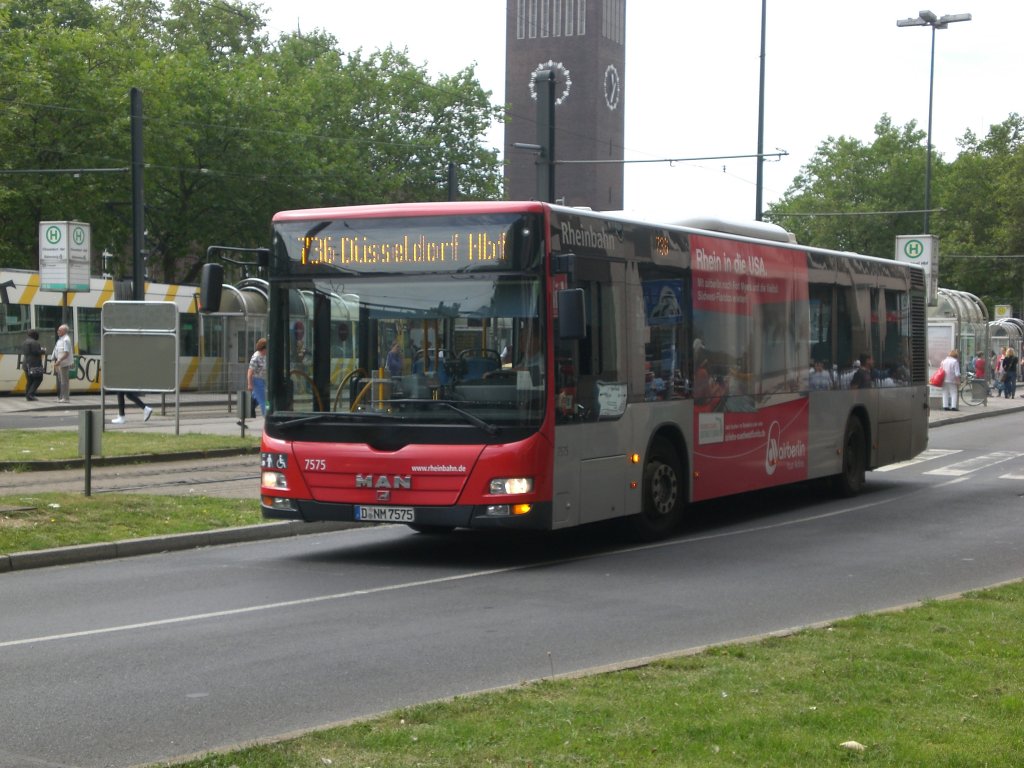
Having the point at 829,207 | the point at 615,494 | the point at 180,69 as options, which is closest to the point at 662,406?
the point at 615,494

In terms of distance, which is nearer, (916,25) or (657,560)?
(657,560)

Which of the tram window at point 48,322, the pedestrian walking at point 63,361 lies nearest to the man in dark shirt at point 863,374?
the pedestrian walking at point 63,361

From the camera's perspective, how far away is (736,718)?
5973 mm

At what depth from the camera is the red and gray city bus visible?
37.6 feet

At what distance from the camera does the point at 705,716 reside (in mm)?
6047

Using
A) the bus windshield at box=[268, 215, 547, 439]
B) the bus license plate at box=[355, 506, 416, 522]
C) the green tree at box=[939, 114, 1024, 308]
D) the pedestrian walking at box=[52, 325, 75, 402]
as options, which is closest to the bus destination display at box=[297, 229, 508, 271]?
the bus windshield at box=[268, 215, 547, 439]

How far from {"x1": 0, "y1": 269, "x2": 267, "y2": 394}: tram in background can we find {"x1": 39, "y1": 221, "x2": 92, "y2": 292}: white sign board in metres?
5.23

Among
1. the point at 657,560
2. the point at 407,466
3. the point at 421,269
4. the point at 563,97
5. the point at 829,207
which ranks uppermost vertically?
the point at 563,97

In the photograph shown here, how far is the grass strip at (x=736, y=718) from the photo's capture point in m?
5.40

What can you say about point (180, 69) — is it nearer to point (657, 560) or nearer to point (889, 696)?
point (657, 560)

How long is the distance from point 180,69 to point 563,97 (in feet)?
176

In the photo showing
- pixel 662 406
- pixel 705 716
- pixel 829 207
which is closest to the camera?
pixel 705 716

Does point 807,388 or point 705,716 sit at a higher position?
point 807,388

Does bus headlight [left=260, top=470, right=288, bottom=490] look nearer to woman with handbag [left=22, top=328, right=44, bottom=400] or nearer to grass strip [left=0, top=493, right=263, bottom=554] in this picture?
grass strip [left=0, top=493, right=263, bottom=554]
